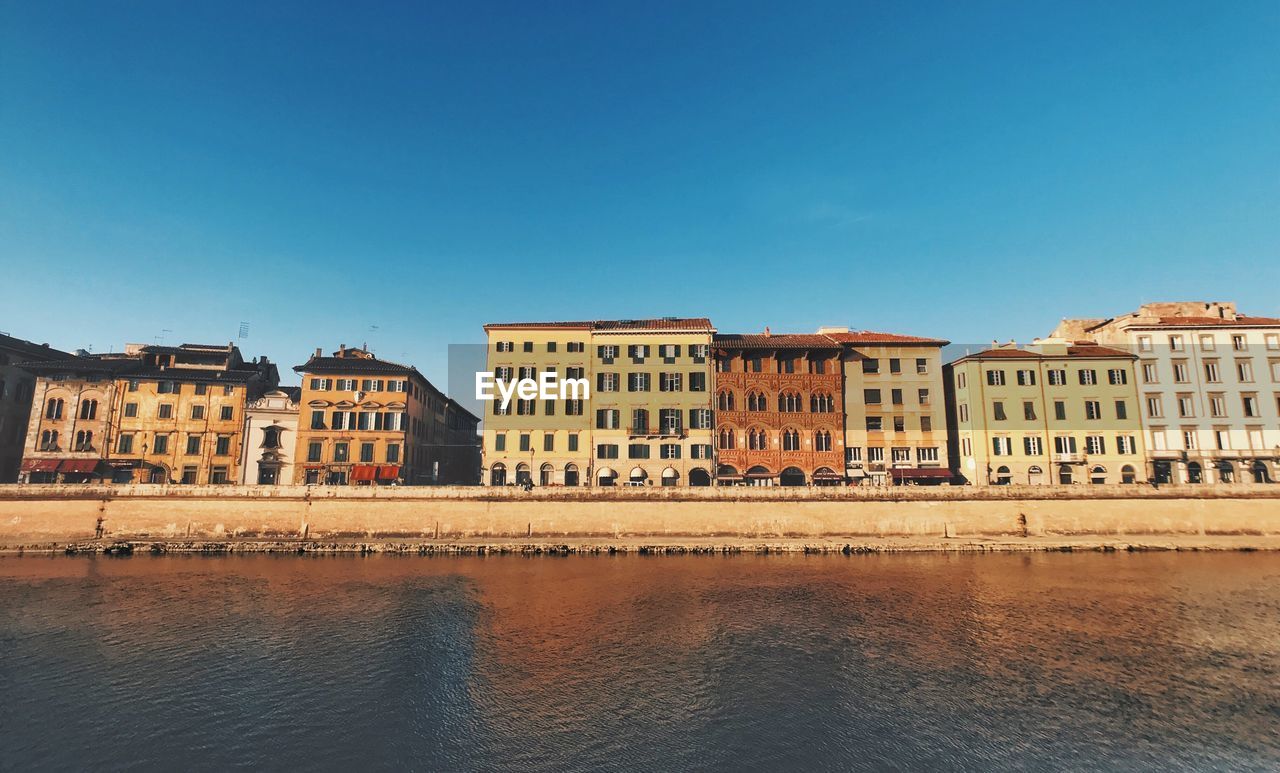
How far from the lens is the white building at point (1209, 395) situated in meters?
55.1

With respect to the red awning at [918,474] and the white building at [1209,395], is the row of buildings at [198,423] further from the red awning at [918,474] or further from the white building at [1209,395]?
the white building at [1209,395]

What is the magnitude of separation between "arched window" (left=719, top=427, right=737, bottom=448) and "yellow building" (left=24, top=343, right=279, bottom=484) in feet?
149

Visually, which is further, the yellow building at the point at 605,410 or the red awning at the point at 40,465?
the yellow building at the point at 605,410

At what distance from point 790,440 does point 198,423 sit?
184ft

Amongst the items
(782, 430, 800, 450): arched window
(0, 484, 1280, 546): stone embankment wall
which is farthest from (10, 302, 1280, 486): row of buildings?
(0, 484, 1280, 546): stone embankment wall

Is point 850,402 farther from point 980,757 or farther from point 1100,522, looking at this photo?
point 980,757

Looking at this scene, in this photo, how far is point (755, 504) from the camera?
46031 millimetres

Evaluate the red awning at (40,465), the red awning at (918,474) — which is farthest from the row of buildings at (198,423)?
the red awning at (918,474)

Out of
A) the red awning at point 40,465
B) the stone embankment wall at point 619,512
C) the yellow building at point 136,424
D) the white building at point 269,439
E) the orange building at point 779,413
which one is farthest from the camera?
the orange building at point 779,413

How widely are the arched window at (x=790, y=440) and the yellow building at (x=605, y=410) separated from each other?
7.07m

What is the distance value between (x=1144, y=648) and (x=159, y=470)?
7252 cm

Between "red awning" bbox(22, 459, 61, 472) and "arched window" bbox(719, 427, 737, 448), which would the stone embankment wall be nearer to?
"arched window" bbox(719, 427, 737, 448)

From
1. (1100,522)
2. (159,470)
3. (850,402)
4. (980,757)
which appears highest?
(850,402)

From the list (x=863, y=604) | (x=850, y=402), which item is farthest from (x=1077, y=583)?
(x=850, y=402)
